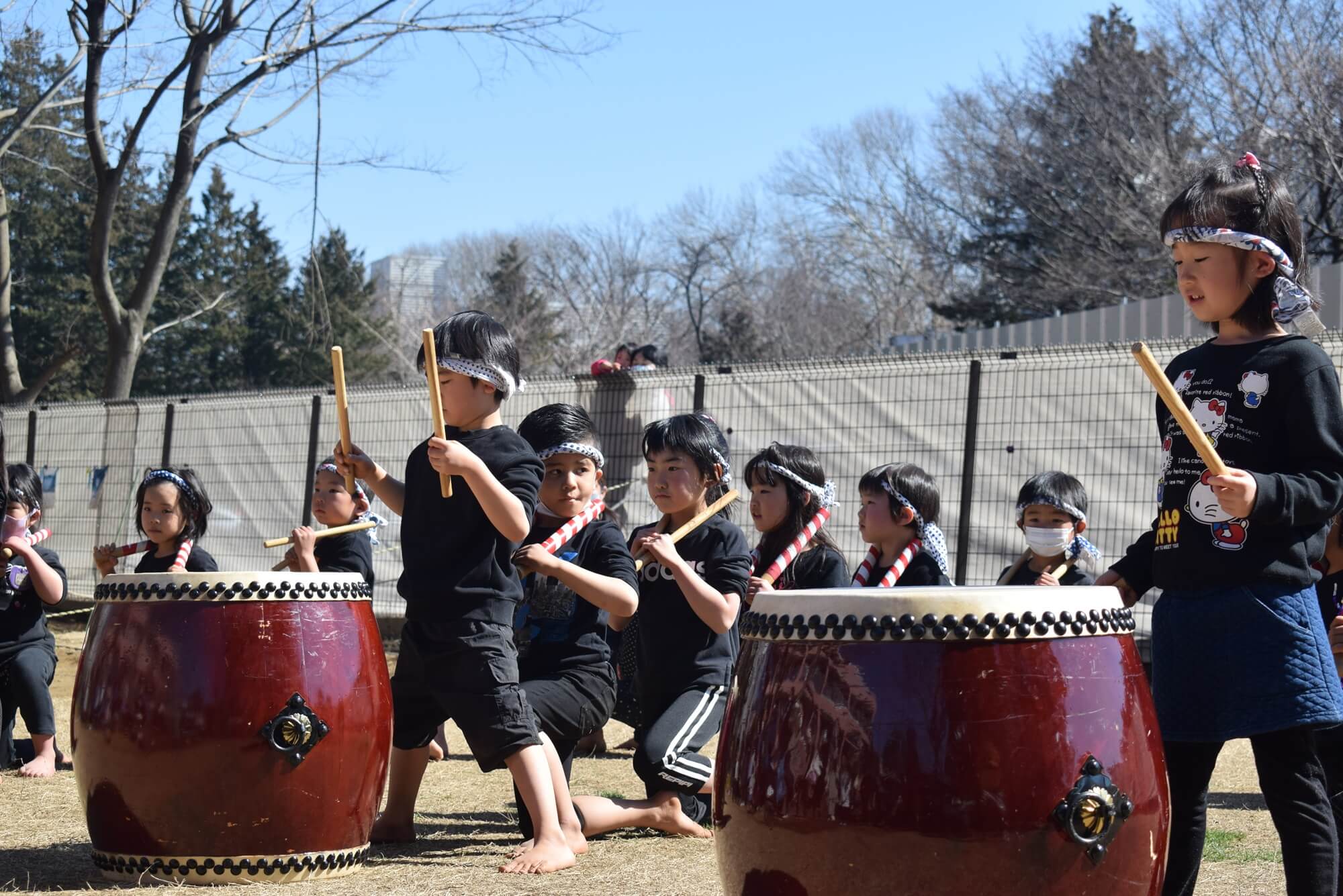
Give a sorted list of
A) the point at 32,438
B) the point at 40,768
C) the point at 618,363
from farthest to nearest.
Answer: the point at 32,438 → the point at 618,363 → the point at 40,768

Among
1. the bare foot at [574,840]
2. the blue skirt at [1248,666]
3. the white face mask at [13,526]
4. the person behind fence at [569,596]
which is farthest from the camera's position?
the white face mask at [13,526]

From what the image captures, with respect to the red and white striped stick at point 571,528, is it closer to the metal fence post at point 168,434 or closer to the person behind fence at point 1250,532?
the person behind fence at point 1250,532

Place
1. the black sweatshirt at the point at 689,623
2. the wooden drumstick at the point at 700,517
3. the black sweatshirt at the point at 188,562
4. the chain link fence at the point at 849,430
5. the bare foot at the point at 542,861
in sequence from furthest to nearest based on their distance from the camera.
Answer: the chain link fence at the point at 849,430 → the black sweatshirt at the point at 188,562 → the black sweatshirt at the point at 689,623 → the wooden drumstick at the point at 700,517 → the bare foot at the point at 542,861

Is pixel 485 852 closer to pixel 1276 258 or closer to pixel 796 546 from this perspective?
pixel 796 546

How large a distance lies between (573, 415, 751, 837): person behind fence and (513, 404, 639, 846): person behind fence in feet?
0.38

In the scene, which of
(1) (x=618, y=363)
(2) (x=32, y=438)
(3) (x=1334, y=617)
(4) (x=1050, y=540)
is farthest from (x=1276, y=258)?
(2) (x=32, y=438)

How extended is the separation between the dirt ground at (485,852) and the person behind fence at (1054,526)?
972 mm

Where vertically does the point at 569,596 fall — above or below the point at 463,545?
below

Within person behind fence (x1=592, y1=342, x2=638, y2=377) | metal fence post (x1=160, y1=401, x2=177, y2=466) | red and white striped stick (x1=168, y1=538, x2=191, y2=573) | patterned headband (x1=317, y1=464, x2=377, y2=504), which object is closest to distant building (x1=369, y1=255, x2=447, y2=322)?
metal fence post (x1=160, y1=401, x2=177, y2=466)

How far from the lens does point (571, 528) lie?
4.30m

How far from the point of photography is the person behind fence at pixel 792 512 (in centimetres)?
499

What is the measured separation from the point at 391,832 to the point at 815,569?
5.52 ft

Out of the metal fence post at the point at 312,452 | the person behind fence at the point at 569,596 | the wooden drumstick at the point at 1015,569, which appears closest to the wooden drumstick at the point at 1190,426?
the person behind fence at the point at 569,596

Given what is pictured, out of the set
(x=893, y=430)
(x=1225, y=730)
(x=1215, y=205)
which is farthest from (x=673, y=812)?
(x=893, y=430)
